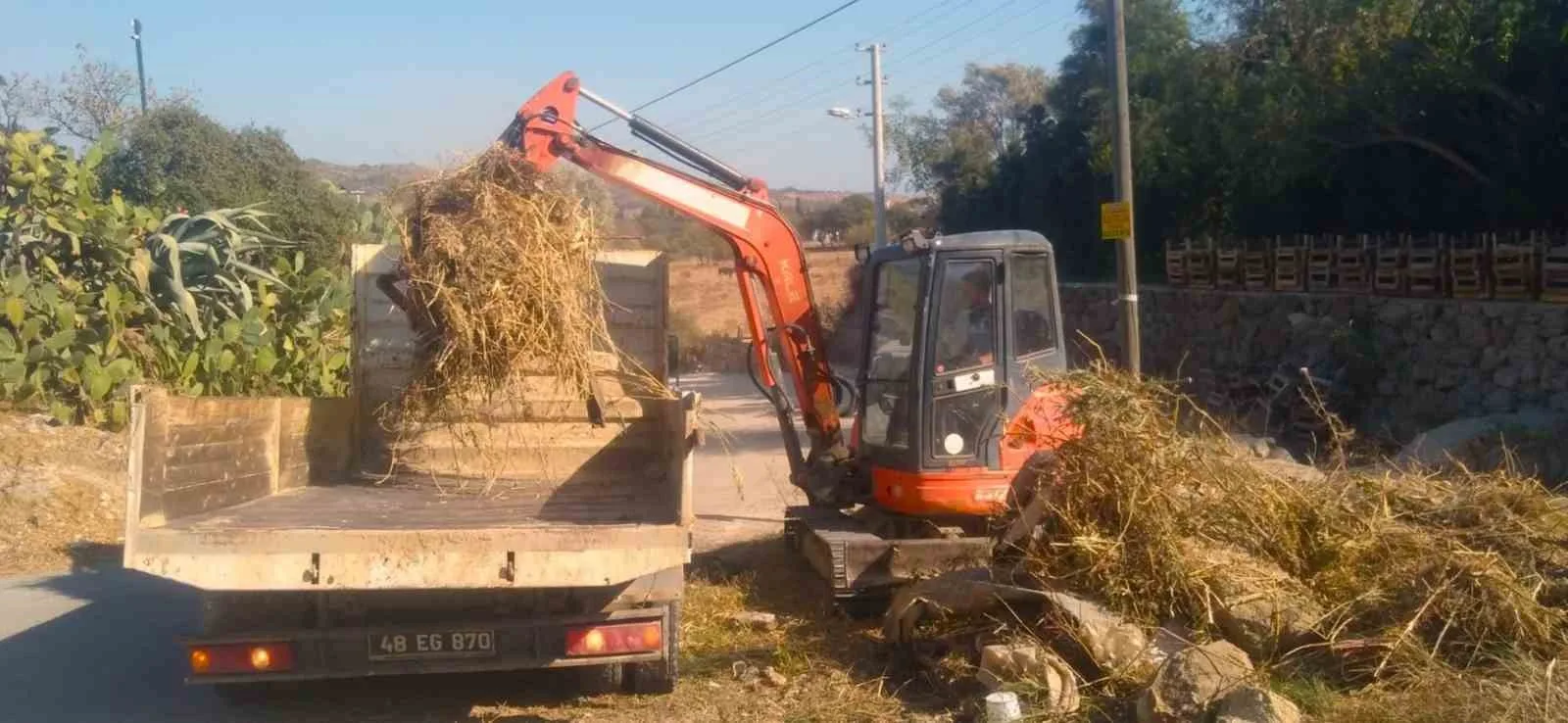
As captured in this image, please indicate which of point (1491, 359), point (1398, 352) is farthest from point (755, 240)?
point (1398, 352)

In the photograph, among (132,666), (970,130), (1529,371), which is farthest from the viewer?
(970,130)

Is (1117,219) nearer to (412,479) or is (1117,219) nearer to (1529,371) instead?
(1529,371)

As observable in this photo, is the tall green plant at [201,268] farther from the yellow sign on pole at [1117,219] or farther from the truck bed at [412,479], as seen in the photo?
the yellow sign on pole at [1117,219]

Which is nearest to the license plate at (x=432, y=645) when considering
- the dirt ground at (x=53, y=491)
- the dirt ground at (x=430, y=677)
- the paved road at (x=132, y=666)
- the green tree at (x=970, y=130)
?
the dirt ground at (x=430, y=677)

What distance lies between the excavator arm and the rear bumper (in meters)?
3.16

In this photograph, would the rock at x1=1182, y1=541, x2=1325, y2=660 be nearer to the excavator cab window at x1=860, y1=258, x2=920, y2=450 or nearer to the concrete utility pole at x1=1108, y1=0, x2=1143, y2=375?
the excavator cab window at x1=860, y1=258, x2=920, y2=450

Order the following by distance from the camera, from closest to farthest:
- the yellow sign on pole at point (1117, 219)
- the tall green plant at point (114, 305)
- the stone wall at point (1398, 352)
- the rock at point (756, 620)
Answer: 1. the rock at point (756, 620)
2. the yellow sign on pole at point (1117, 219)
3. the tall green plant at point (114, 305)
4. the stone wall at point (1398, 352)

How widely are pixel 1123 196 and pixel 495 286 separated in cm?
707

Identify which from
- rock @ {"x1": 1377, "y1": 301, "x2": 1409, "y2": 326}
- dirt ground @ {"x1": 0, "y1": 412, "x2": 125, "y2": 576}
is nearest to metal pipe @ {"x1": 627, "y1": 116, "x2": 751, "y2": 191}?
dirt ground @ {"x1": 0, "y1": 412, "x2": 125, "y2": 576}

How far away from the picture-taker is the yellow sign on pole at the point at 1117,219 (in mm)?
12312

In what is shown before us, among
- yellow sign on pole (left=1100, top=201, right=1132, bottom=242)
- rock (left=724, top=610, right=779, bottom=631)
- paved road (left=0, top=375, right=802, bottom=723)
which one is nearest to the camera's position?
paved road (left=0, top=375, right=802, bottom=723)

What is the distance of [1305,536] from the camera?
683 cm

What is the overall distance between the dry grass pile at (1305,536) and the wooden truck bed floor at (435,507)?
2.12m

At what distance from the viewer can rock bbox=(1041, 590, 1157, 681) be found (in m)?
6.23
